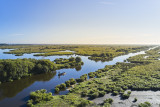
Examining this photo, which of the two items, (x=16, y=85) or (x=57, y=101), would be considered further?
(x=16, y=85)

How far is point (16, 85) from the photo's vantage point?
3697 cm

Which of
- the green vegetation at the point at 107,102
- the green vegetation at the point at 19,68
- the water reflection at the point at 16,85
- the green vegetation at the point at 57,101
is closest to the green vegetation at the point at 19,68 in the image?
the green vegetation at the point at 19,68

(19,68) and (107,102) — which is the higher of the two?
(19,68)

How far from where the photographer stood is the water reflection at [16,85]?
31.7 m

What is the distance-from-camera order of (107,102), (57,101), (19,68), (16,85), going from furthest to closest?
(19,68) → (16,85) → (57,101) → (107,102)

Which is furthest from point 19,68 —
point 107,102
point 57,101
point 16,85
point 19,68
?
point 107,102

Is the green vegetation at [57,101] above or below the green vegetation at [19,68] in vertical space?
below

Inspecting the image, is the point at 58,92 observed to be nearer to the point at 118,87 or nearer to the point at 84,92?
the point at 84,92

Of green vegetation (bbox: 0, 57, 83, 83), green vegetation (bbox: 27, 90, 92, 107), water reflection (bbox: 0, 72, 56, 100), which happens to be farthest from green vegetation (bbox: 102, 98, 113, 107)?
green vegetation (bbox: 0, 57, 83, 83)

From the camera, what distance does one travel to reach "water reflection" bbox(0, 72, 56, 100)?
31.7 meters

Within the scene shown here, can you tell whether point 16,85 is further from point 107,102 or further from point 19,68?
point 107,102

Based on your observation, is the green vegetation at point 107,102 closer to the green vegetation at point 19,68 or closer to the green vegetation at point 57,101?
the green vegetation at point 57,101

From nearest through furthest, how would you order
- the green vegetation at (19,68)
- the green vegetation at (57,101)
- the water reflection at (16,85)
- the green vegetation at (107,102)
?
the green vegetation at (107,102)
the green vegetation at (57,101)
the water reflection at (16,85)
the green vegetation at (19,68)

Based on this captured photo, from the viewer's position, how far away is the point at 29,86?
121 ft
